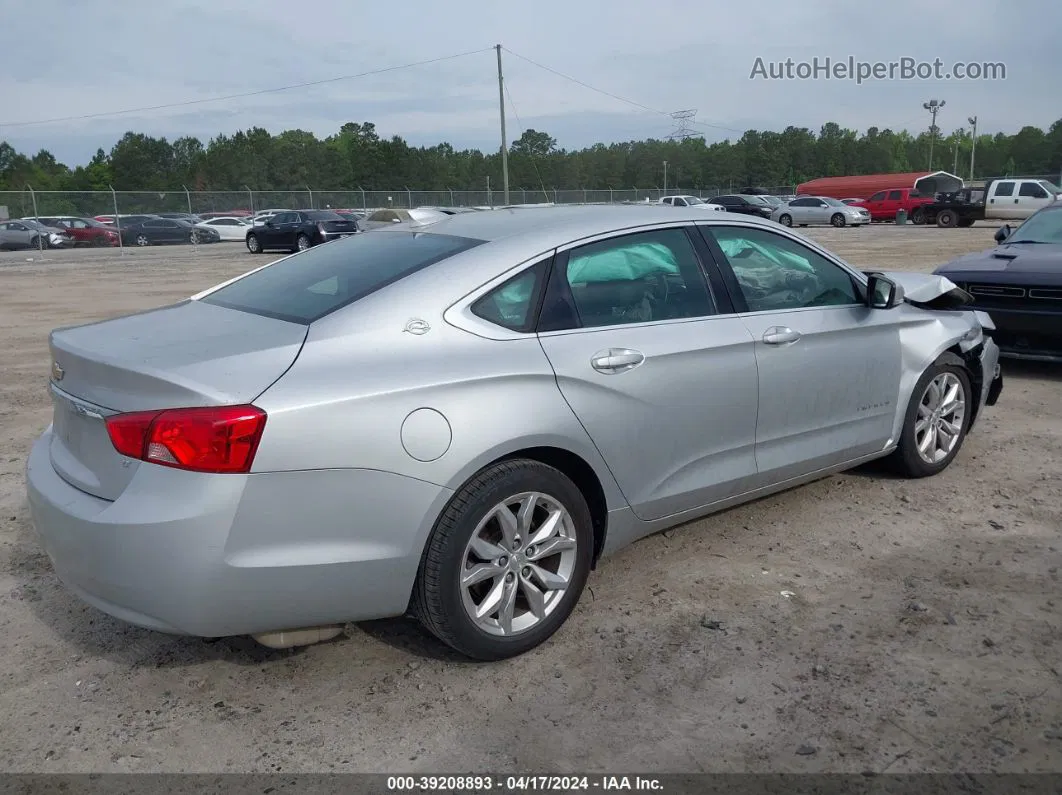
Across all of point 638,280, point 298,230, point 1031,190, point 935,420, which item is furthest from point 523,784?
point 1031,190

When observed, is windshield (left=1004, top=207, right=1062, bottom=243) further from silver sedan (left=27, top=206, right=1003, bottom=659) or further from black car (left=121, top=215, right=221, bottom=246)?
black car (left=121, top=215, right=221, bottom=246)

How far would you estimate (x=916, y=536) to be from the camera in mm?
4398

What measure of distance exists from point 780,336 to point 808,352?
0.72ft

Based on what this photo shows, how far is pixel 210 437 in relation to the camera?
2.73 m

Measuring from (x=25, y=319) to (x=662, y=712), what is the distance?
1275 centimetres

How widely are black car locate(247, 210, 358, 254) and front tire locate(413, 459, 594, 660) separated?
26784mm

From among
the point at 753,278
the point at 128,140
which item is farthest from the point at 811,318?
the point at 128,140

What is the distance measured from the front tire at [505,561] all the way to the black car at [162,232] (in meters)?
39.6

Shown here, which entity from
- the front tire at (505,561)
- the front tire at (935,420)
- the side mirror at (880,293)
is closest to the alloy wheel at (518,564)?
the front tire at (505,561)

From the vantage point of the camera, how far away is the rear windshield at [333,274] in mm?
3387

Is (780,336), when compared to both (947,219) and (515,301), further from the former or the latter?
(947,219)

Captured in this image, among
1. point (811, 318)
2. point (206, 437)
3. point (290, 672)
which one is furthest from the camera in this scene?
point (811, 318)

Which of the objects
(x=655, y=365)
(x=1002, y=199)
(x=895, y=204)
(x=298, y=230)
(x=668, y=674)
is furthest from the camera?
(x=895, y=204)

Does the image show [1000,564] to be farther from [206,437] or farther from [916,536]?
[206,437]
